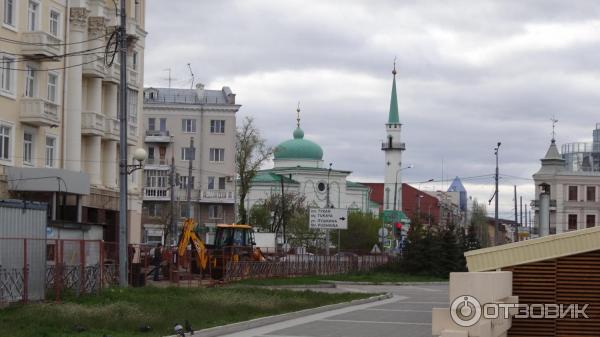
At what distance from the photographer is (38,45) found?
45.8 metres

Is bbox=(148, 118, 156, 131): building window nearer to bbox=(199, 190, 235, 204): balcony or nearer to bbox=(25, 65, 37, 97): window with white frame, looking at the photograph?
bbox=(199, 190, 235, 204): balcony

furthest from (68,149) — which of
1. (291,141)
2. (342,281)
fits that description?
(291,141)

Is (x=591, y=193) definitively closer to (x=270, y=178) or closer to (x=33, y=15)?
(x=270, y=178)

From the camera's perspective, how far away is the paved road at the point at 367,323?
88.1ft

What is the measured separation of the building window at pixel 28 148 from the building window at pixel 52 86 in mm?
Result: 2234

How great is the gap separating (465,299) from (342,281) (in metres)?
37.7

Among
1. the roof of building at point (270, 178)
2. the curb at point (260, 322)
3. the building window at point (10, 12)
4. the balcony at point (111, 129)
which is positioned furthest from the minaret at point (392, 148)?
the curb at point (260, 322)

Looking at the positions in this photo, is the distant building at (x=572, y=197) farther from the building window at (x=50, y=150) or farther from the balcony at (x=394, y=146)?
the building window at (x=50, y=150)

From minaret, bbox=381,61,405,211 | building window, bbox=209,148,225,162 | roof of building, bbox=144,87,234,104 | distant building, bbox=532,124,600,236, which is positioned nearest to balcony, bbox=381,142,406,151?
minaret, bbox=381,61,405,211

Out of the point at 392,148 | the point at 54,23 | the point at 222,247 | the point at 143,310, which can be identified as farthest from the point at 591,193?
the point at 143,310

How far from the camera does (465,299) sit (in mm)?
18688

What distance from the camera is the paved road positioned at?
26844 millimetres

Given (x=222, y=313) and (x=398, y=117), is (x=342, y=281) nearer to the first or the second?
(x=222, y=313)

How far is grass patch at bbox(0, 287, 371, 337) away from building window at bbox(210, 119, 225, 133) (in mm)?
61794
